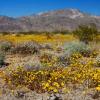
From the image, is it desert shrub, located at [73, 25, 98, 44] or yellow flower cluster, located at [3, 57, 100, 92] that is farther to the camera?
desert shrub, located at [73, 25, 98, 44]

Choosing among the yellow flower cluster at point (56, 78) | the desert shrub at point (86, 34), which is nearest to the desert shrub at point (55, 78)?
the yellow flower cluster at point (56, 78)

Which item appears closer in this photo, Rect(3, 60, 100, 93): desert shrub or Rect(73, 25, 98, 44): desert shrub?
Rect(3, 60, 100, 93): desert shrub

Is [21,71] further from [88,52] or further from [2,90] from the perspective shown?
[88,52]

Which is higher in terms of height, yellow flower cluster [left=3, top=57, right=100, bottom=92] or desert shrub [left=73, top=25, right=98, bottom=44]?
desert shrub [left=73, top=25, right=98, bottom=44]

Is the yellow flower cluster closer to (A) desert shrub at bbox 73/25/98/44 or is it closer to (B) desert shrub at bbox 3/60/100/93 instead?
(B) desert shrub at bbox 3/60/100/93

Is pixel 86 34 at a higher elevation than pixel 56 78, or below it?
higher

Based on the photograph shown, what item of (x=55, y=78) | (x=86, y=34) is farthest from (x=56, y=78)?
→ (x=86, y=34)

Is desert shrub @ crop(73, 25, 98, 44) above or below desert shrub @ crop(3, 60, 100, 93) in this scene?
above

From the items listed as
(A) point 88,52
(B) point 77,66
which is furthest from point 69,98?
(A) point 88,52

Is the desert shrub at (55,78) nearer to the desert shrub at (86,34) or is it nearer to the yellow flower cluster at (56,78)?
the yellow flower cluster at (56,78)

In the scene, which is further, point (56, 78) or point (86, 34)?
point (86, 34)

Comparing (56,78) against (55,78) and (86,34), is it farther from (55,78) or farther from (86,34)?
(86,34)

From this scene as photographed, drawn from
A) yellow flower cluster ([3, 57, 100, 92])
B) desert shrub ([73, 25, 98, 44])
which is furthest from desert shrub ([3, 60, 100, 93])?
desert shrub ([73, 25, 98, 44])

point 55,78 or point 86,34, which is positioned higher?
point 86,34
